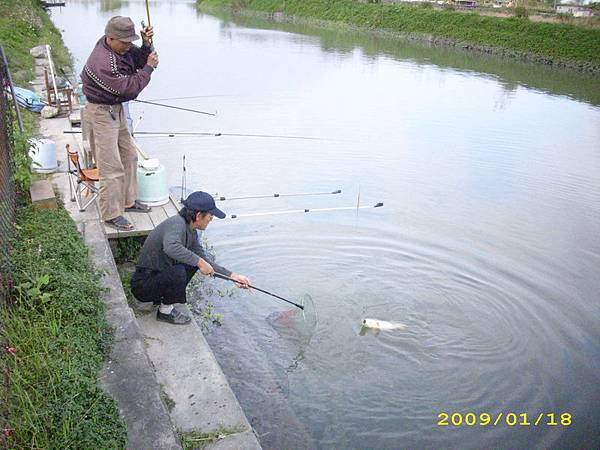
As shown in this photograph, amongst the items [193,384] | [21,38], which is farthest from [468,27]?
[193,384]

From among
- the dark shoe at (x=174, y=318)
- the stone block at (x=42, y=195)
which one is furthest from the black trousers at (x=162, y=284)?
the stone block at (x=42, y=195)

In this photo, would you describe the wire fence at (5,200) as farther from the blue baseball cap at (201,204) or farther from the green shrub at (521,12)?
the green shrub at (521,12)

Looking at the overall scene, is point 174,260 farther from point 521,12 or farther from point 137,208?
point 521,12

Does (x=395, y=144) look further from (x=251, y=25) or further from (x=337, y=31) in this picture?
(x=251, y=25)

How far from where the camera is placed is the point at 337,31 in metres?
39.1

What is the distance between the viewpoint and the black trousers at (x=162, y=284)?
14.3 feet

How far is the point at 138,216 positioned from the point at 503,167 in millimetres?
8324

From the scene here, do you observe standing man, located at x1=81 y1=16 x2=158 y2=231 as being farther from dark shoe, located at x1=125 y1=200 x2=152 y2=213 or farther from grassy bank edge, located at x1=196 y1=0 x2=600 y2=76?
grassy bank edge, located at x1=196 y1=0 x2=600 y2=76

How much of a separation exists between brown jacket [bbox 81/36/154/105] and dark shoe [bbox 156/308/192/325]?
2.09 meters

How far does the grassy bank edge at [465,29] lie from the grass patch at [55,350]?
2718 centimetres

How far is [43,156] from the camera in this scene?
6758 millimetres
